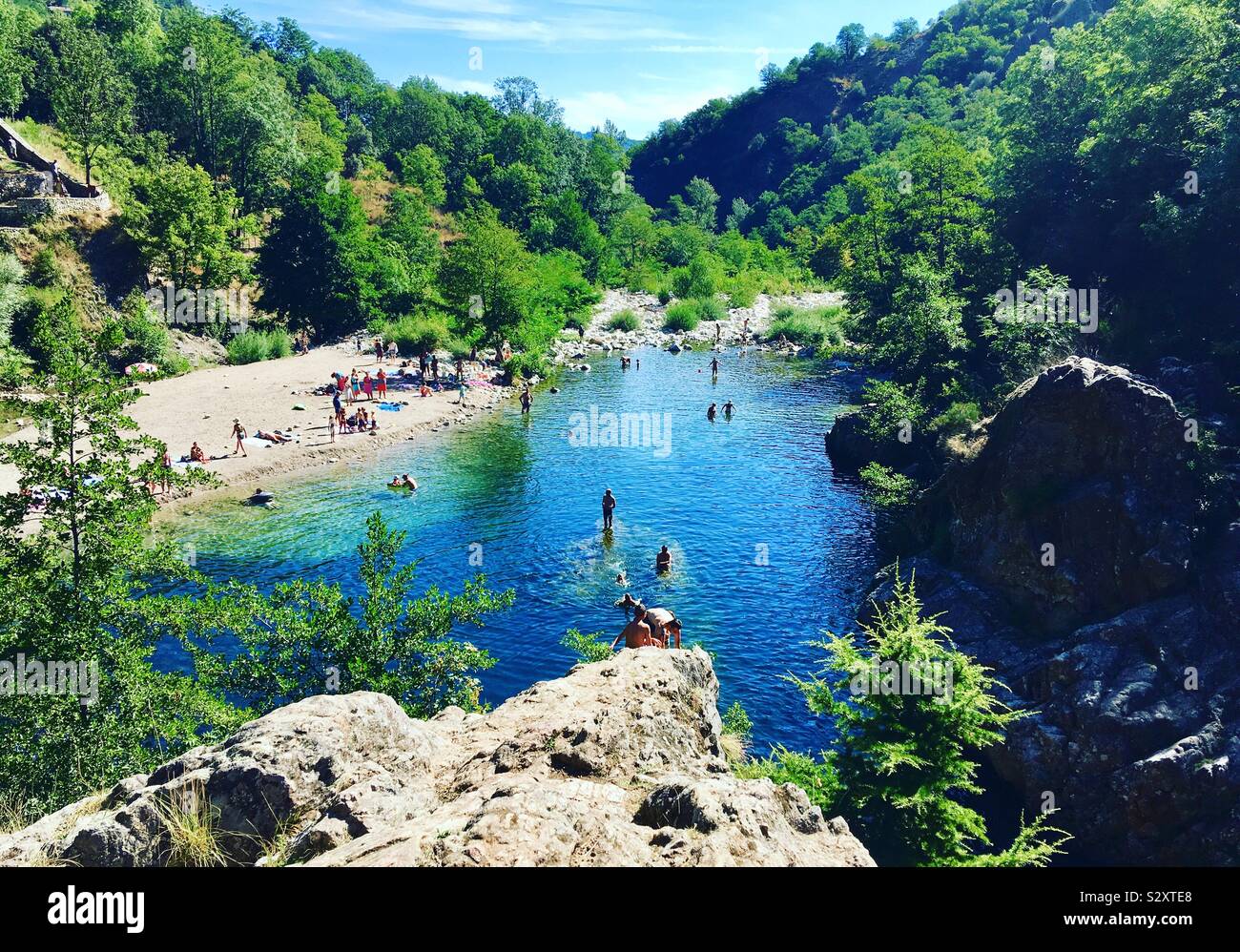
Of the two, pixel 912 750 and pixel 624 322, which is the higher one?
pixel 624 322

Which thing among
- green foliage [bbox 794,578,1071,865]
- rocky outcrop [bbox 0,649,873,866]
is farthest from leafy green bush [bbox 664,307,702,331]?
rocky outcrop [bbox 0,649,873,866]

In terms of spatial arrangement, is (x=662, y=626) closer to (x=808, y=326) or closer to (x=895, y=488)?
(x=895, y=488)

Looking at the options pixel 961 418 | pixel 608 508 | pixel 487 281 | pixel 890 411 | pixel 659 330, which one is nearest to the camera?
pixel 961 418

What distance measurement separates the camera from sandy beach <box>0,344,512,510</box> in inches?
1703

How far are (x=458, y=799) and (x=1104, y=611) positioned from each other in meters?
21.3

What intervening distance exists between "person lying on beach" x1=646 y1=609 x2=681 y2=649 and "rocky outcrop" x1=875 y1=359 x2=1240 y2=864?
28.5 feet

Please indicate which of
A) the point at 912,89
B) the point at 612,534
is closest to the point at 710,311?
the point at 612,534

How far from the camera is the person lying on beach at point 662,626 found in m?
24.5

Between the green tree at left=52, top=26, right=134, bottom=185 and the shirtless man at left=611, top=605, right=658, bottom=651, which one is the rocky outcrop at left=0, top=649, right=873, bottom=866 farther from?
the green tree at left=52, top=26, right=134, bottom=185

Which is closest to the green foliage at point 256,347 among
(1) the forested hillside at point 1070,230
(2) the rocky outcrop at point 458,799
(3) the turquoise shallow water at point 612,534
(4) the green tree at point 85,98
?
(4) the green tree at point 85,98

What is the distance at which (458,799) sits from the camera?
980 centimetres

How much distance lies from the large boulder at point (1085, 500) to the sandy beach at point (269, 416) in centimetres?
3343

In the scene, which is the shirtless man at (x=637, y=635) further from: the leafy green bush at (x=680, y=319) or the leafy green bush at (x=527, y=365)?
the leafy green bush at (x=680, y=319)
